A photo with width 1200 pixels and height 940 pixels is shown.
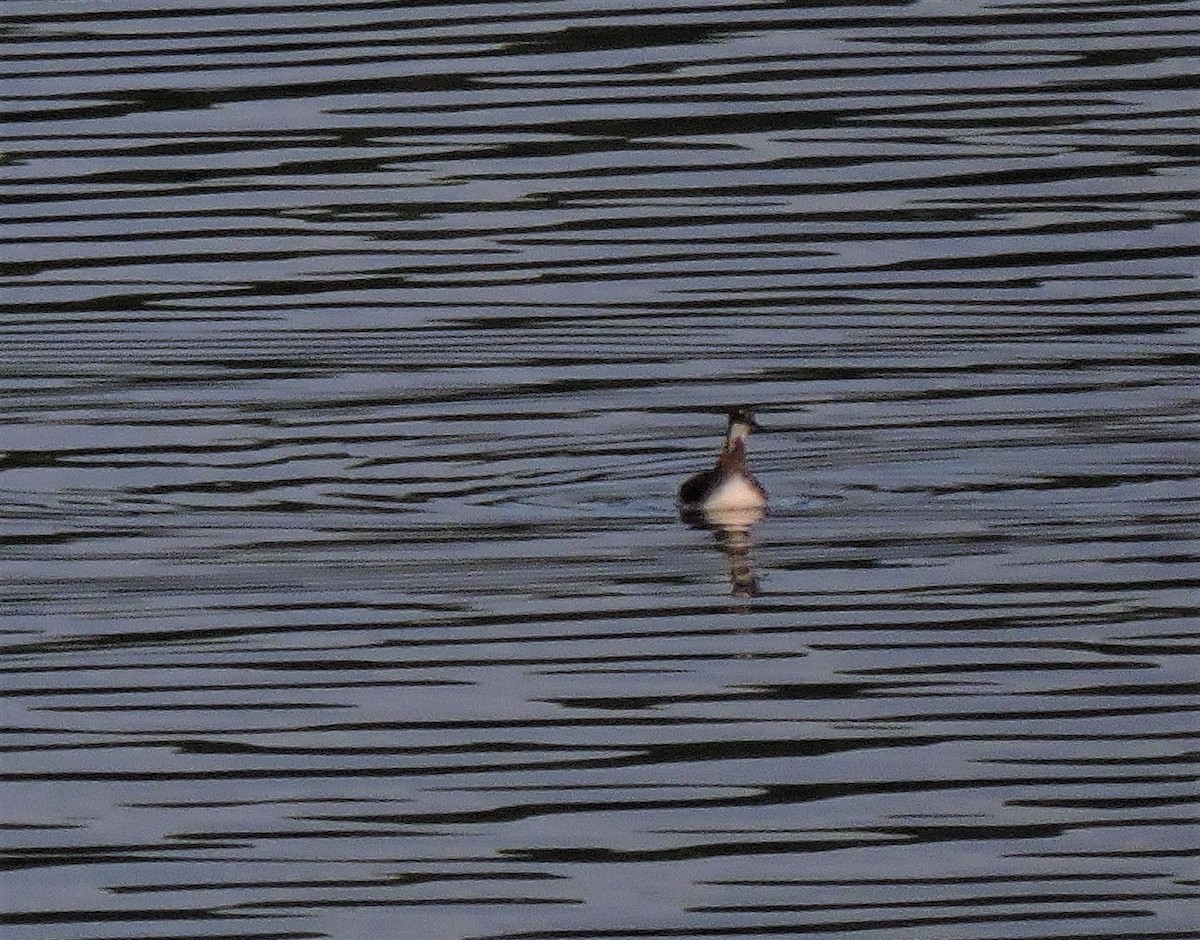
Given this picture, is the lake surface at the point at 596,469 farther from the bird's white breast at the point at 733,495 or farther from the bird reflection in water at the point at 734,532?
the bird's white breast at the point at 733,495

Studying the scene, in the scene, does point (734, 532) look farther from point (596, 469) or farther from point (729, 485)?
point (596, 469)

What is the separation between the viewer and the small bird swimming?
14070mm

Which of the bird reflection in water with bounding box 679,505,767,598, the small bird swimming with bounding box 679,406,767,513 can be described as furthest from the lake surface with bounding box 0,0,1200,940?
the small bird swimming with bounding box 679,406,767,513

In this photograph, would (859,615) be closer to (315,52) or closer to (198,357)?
(198,357)

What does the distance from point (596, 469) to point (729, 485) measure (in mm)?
1046

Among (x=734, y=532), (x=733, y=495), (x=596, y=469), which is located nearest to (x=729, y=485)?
(x=733, y=495)

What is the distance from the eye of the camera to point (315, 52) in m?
20.5

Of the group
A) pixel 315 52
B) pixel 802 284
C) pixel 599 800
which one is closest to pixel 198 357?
pixel 802 284

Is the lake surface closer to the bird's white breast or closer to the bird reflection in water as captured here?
the bird reflection in water

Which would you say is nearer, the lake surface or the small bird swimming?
the lake surface

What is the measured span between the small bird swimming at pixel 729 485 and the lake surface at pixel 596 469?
6.4 inches

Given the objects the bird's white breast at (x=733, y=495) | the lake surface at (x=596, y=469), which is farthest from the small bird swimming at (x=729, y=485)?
the lake surface at (x=596, y=469)

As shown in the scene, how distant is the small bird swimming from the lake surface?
0.16m

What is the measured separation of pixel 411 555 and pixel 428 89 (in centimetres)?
702
